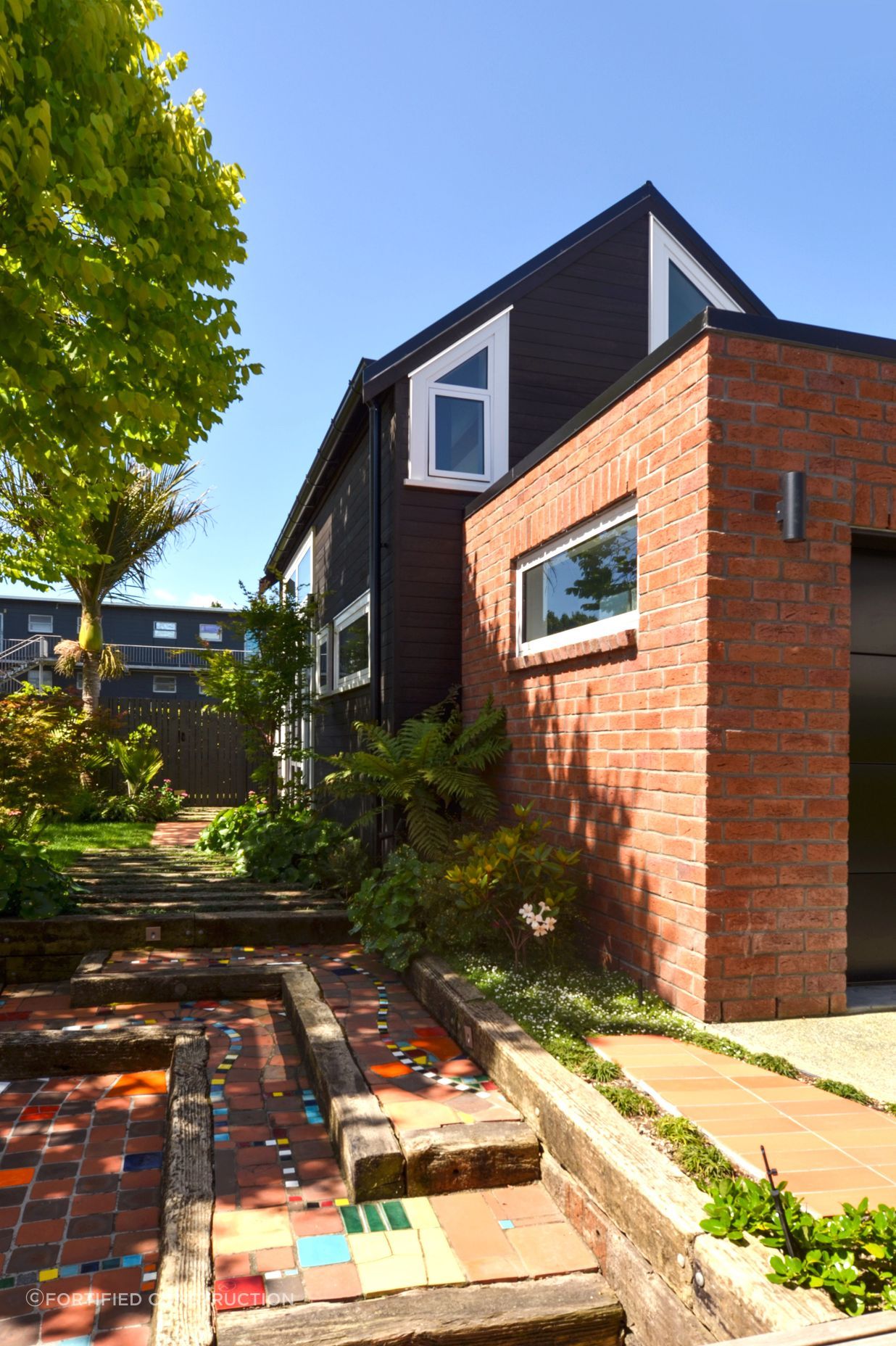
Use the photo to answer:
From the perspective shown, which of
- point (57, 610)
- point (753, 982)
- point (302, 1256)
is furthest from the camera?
point (57, 610)

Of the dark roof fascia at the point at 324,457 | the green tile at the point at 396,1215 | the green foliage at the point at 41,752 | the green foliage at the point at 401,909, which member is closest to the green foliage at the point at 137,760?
Result: the dark roof fascia at the point at 324,457

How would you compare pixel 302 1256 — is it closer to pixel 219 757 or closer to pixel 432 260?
pixel 432 260

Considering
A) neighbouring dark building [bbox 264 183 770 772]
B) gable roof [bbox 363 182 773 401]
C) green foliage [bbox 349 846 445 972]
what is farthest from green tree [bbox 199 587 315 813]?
green foliage [bbox 349 846 445 972]

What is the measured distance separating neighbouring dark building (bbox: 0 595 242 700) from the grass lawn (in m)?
21.0

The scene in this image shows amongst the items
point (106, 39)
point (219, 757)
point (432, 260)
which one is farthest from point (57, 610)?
point (106, 39)

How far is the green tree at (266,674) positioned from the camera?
10.4m

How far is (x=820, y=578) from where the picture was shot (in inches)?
168

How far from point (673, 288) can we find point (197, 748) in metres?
11.9

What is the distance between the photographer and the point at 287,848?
8992mm

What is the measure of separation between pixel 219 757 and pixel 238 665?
275 inches

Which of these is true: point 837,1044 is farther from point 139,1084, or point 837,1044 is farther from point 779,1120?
point 139,1084

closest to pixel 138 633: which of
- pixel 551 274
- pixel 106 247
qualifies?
pixel 551 274

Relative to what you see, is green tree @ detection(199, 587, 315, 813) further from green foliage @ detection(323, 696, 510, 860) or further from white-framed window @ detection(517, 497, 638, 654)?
white-framed window @ detection(517, 497, 638, 654)

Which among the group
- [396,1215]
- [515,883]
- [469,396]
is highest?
[469,396]
